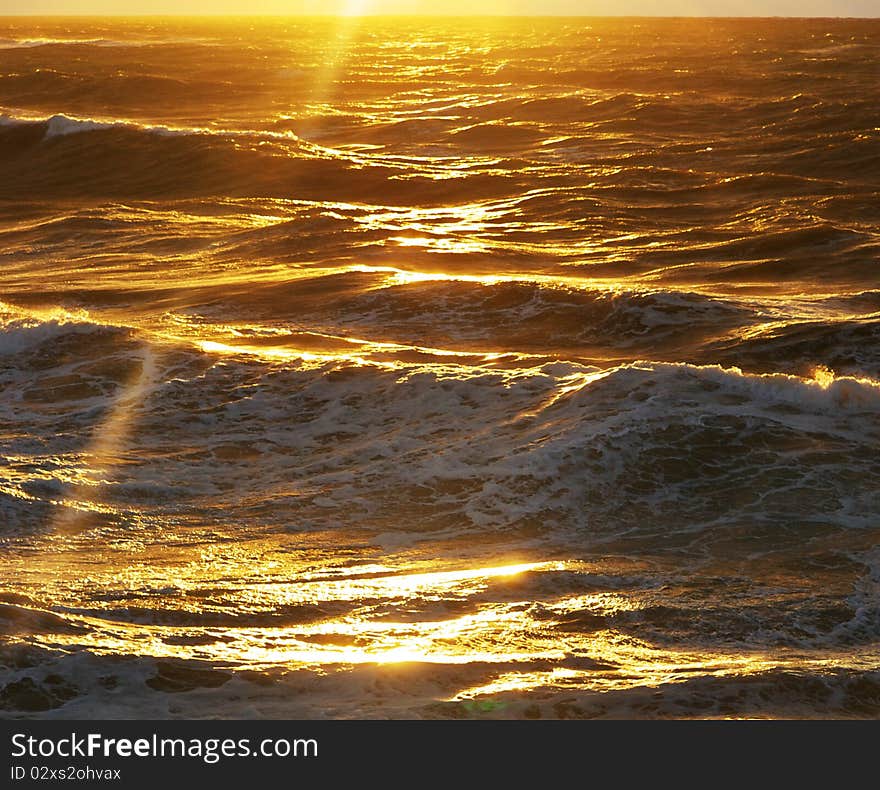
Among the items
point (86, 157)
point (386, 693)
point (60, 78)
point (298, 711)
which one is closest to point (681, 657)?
point (386, 693)

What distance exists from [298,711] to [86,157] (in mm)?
29641

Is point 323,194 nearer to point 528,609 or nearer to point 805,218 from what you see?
point 805,218

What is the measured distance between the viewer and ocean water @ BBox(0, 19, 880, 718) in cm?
634

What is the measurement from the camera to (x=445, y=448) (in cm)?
1039

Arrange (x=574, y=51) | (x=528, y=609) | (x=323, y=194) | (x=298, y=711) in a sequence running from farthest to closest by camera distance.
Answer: (x=574, y=51) → (x=323, y=194) → (x=528, y=609) → (x=298, y=711)

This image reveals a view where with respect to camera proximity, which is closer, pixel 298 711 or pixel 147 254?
pixel 298 711

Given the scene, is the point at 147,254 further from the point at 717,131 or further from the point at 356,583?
the point at 717,131

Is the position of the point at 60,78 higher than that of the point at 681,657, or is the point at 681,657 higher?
the point at 60,78

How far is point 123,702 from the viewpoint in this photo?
19.2 ft

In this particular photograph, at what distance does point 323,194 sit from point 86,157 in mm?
9067

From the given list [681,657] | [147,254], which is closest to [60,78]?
[147,254]

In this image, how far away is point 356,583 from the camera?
7.62 m

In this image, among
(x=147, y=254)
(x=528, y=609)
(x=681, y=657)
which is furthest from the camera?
(x=147, y=254)

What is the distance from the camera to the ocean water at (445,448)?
20.8ft
